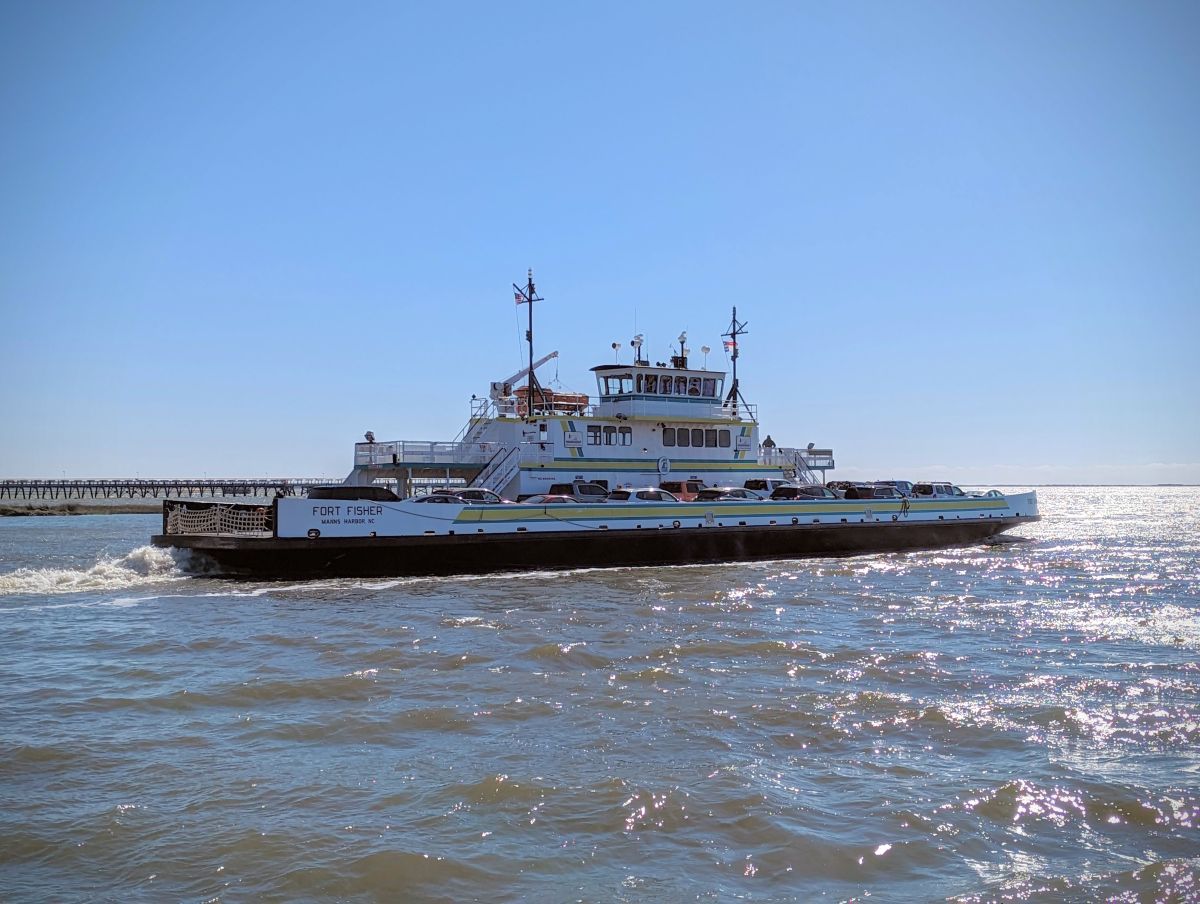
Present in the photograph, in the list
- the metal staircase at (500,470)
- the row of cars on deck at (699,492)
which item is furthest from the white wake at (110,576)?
the metal staircase at (500,470)

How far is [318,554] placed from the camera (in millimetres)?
21547

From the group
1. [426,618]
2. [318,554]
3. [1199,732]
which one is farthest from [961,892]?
[318,554]

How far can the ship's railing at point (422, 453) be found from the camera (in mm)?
26953

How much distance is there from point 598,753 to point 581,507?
15267mm

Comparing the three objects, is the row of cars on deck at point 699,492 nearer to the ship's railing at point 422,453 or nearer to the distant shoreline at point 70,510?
the ship's railing at point 422,453

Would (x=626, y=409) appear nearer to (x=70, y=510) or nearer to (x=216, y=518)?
(x=216, y=518)

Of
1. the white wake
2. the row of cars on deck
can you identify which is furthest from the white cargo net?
the row of cars on deck

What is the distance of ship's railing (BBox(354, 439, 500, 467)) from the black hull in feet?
17.0

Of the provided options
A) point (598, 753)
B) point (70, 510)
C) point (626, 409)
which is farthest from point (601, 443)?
point (70, 510)

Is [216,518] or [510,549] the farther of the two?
[510,549]

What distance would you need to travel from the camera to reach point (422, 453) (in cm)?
2725

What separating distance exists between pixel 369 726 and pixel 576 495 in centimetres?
1596

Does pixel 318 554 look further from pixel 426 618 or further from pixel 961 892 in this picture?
pixel 961 892

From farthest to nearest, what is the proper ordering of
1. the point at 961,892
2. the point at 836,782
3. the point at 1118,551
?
1. the point at 1118,551
2. the point at 836,782
3. the point at 961,892
